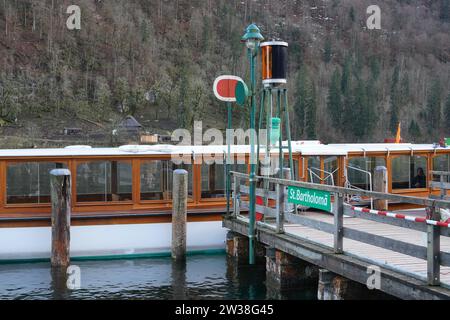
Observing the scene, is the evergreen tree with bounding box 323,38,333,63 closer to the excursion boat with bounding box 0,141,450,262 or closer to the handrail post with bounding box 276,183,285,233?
the excursion boat with bounding box 0,141,450,262

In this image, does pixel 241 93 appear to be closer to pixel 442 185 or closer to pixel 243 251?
pixel 243 251

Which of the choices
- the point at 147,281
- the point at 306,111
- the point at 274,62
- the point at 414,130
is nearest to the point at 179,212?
the point at 147,281

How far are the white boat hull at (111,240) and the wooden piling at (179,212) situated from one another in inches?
26.8

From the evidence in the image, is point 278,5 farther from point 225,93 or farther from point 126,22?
point 225,93

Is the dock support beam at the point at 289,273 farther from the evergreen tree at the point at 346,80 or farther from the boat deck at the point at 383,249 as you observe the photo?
the evergreen tree at the point at 346,80

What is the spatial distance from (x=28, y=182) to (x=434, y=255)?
10.6 m

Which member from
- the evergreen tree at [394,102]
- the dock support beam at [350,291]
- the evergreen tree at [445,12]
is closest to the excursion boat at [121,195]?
the dock support beam at [350,291]

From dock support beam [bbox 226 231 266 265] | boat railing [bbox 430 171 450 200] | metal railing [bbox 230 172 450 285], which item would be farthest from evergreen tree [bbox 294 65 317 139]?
metal railing [bbox 230 172 450 285]

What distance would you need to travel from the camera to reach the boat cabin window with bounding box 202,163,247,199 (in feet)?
54.5

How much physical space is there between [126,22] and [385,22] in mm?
73581

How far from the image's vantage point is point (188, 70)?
343 ft

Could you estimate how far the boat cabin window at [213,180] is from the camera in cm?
1662

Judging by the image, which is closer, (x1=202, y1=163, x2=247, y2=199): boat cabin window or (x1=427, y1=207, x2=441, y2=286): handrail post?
(x1=427, y1=207, x2=441, y2=286): handrail post

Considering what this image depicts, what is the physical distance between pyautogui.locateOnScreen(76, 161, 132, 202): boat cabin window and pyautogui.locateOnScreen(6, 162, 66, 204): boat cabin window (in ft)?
2.07
